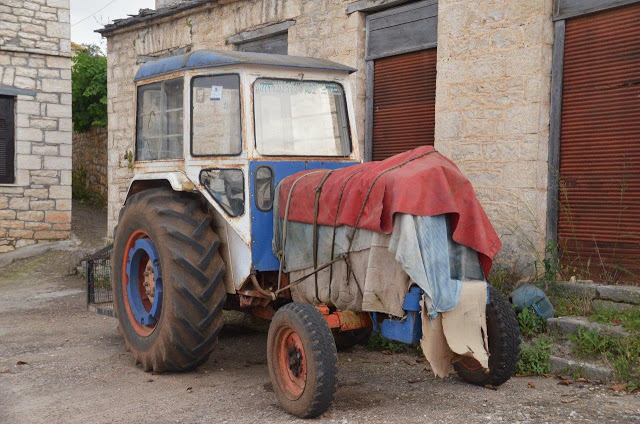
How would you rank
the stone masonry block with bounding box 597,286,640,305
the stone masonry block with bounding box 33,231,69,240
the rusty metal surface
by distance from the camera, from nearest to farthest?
the rusty metal surface < the stone masonry block with bounding box 597,286,640,305 < the stone masonry block with bounding box 33,231,69,240

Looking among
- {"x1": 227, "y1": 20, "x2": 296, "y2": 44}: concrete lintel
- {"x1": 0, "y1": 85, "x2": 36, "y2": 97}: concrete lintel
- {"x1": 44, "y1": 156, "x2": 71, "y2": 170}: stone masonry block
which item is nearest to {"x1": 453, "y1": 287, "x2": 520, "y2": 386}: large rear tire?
{"x1": 227, "y1": 20, "x2": 296, "y2": 44}: concrete lintel

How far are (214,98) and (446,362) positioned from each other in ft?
7.88

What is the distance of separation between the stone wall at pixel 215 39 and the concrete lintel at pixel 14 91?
1.45m

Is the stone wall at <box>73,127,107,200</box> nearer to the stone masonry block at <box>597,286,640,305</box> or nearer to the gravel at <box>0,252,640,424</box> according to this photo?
the gravel at <box>0,252,640,424</box>

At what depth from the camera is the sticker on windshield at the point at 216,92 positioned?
16.3 ft

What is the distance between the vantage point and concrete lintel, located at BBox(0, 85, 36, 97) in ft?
39.0

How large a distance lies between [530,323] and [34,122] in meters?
9.57

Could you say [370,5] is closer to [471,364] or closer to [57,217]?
[471,364]

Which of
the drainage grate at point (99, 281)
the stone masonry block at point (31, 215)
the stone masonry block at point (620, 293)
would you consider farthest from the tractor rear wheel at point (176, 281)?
the stone masonry block at point (31, 215)

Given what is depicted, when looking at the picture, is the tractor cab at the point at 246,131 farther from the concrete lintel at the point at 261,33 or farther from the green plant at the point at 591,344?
the concrete lintel at the point at 261,33

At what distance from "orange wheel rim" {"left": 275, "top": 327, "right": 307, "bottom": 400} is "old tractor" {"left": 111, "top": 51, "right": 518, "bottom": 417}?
1 cm

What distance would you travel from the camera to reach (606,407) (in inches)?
168

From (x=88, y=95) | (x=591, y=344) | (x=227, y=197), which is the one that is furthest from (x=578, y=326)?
(x=88, y=95)

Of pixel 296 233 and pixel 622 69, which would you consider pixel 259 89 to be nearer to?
pixel 296 233
